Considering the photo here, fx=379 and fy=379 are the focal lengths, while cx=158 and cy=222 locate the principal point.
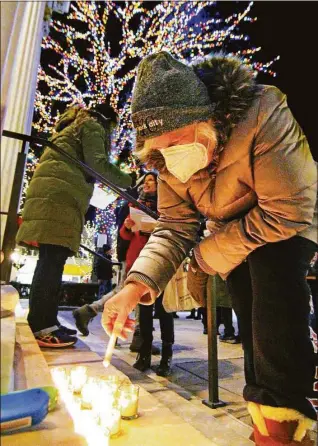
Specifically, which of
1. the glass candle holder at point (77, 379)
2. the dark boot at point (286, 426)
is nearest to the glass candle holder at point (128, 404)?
the glass candle holder at point (77, 379)

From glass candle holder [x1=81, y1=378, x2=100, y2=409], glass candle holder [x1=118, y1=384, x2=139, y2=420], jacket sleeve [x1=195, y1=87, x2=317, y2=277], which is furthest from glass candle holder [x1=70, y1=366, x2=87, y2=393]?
jacket sleeve [x1=195, y1=87, x2=317, y2=277]

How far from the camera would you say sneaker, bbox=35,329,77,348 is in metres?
2.95

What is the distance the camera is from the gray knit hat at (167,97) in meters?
1.37

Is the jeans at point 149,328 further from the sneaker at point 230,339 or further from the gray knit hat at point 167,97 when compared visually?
the gray knit hat at point 167,97

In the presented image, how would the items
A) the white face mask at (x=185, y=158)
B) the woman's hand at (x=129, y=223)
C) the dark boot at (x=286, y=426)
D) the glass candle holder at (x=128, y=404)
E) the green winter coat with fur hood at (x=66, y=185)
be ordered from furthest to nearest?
the woman's hand at (x=129, y=223) → the green winter coat with fur hood at (x=66, y=185) → the glass candle holder at (x=128, y=404) → the white face mask at (x=185, y=158) → the dark boot at (x=286, y=426)

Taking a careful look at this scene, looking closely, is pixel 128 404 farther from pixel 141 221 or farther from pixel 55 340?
pixel 141 221

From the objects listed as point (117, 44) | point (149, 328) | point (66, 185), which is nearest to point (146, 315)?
point (149, 328)

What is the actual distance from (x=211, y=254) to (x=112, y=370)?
1.44m

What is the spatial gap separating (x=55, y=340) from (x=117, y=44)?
11.7 m

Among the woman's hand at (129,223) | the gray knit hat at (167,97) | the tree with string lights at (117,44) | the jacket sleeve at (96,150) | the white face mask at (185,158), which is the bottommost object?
the white face mask at (185,158)

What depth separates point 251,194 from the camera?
1.54 metres

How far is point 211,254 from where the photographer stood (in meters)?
1.56

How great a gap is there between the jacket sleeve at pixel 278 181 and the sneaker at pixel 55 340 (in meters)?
2.06

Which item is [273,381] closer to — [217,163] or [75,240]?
[217,163]
